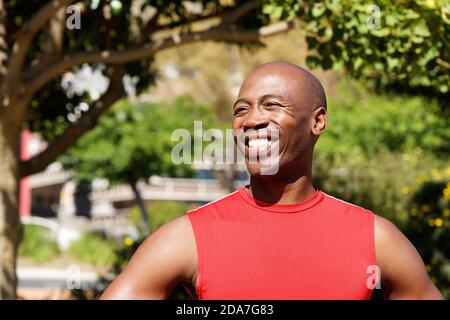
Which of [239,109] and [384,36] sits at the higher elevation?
[239,109]

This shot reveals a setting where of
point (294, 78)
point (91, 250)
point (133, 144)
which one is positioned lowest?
point (91, 250)

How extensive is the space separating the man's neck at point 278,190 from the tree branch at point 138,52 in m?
5.78

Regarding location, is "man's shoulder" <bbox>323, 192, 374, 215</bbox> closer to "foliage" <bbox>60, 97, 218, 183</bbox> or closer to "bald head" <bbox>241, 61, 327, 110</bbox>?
"bald head" <bbox>241, 61, 327, 110</bbox>

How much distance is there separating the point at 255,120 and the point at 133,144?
28.5m

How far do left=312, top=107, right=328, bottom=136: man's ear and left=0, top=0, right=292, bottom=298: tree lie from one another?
5.08m

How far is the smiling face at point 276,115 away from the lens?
9.41 feet

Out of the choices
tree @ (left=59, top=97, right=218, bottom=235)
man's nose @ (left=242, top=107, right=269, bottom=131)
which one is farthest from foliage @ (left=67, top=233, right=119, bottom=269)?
man's nose @ (left=242, top=107, right=269, bottom=131)

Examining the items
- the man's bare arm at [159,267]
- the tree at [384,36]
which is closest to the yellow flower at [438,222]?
the tree at [384,36]

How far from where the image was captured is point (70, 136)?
10016mm

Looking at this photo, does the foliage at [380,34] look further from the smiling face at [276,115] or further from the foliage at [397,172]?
the foliage at [397,172]

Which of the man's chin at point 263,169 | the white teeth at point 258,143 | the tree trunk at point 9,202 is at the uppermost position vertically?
the white teeth at point 258,143

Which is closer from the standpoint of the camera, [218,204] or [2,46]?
[218,204]

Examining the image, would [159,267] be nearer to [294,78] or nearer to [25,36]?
[294,78]

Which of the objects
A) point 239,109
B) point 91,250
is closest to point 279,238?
point 239,109
